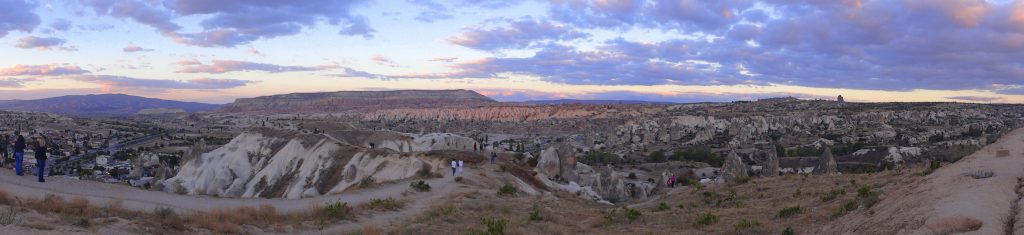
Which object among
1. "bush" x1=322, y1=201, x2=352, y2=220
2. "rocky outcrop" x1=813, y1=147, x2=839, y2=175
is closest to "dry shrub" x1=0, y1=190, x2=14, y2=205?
"bush" x1=322, y1=201, x2=352, y2=220

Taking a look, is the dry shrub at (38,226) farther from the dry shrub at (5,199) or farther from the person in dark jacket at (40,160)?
the person in dark jacket at (40,160)

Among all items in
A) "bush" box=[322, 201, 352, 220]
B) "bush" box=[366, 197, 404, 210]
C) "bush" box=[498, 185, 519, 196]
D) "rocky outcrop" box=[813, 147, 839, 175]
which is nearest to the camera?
"bush" box=[322, 201, 352, 220]

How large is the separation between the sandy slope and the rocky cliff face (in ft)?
83.3

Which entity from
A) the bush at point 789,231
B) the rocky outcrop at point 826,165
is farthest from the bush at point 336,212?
the rocky outcrop at point 826,165

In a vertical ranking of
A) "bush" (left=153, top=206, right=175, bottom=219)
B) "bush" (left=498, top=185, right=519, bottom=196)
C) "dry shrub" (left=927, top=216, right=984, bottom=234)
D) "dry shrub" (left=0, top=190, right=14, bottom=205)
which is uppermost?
"dry shrub" (left=927, top=216, right=984, bottom=234)

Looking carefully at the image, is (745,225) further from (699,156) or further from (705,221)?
(699,156)

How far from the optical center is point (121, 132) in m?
150

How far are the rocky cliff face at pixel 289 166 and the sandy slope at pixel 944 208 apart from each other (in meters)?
25.4

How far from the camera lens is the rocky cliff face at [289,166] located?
4028 centimetres

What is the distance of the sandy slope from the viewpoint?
31.8ft

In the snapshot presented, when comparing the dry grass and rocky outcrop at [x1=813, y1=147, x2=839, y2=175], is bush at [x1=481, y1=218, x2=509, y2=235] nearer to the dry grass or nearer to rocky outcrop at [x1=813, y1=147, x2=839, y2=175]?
the dry grass

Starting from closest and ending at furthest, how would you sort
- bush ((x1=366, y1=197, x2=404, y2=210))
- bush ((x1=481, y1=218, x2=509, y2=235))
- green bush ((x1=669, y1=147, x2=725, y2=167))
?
bush ((x1=481, y1=218, x2=509, y2=235)), bush ((x1=366, y1=197, x2=404, y2=210)), green bush ((x1=669, y1=147, x2=725, y2=167))

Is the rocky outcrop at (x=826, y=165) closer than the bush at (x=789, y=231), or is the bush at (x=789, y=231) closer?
the bush at (x=789, y=231)

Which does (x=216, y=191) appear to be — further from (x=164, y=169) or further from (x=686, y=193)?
(x=686, y=193)
